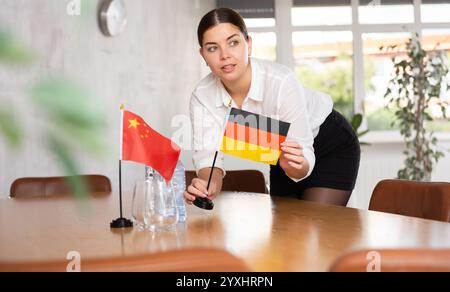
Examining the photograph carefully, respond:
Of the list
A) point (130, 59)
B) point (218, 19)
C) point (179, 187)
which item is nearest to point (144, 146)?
point (179, 187)

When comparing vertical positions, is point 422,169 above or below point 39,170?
below

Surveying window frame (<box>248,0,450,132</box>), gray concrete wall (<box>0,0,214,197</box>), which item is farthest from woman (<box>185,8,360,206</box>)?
window frame (<box>248,0,450,132</box>)

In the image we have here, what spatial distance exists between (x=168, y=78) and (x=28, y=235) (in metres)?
4.59

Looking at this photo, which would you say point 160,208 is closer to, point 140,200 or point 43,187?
point 140,200

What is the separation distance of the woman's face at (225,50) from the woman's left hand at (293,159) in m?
0.36

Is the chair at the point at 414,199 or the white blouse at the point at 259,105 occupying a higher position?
the white blouse at the point at 259,105

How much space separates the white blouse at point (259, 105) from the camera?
223cm

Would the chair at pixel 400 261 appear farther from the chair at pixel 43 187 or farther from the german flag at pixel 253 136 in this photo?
the chair at pixel 43 187

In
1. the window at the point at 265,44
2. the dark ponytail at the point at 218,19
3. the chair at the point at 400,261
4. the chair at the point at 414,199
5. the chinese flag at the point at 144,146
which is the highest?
the window at the point at 265,44

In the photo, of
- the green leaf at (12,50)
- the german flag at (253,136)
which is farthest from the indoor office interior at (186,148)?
the german flag at (253,136)

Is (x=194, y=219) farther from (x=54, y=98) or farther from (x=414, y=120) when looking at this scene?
(x=414, y=120)
